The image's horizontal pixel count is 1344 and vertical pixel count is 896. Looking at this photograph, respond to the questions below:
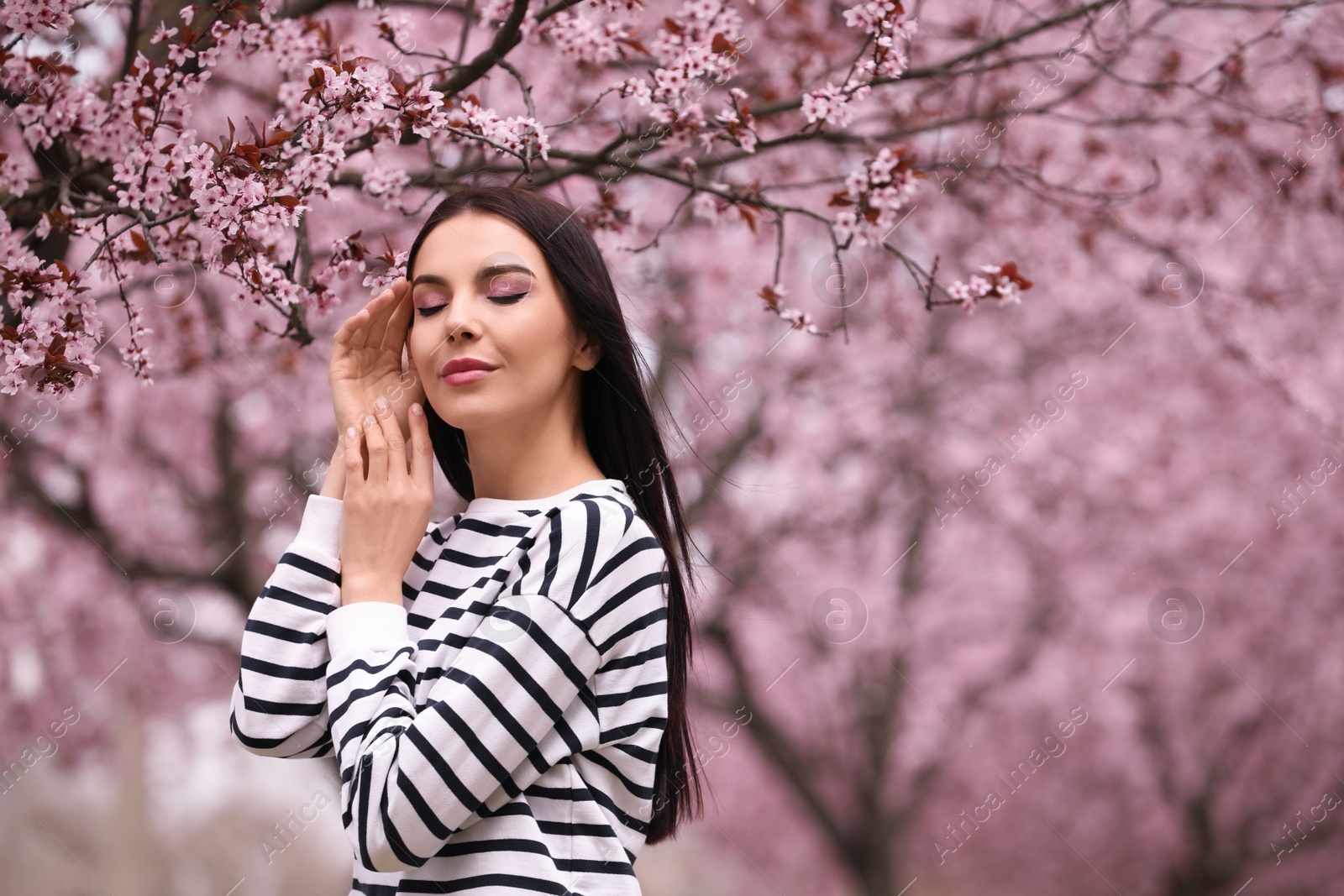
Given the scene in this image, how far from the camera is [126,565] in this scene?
191 inches

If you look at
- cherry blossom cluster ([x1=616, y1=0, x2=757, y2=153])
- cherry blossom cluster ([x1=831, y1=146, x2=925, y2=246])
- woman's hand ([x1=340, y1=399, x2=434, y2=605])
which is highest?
cherry blossom cluster ([x1=616, y1=0, x2=757, y2=153])

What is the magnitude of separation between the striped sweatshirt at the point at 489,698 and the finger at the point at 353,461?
4 cm

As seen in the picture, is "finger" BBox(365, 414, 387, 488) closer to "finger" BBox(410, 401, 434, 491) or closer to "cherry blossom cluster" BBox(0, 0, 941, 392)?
"finger" BBox(410, 401, 434, 491)

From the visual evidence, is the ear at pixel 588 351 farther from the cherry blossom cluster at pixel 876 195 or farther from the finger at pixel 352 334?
the cherry blossom cluster at pixel 876 195

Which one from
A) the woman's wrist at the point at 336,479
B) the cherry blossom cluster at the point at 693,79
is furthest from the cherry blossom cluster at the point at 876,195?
the woman's wrist at the point at 336,479

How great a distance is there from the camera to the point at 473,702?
1398mm

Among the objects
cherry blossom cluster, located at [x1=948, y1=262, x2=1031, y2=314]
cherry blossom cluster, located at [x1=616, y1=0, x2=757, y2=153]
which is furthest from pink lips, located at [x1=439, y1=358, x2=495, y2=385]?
cherry blossom cluster, located at [x1=948, y1=262, x2=1031, y2=314]

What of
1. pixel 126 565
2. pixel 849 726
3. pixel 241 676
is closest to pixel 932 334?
pixel 849 726

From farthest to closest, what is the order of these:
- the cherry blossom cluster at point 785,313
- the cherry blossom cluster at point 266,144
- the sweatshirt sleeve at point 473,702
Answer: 1. the cherry blossom cluster at point 785,313
2. the cherry blossom cluster at point 266,144
3. the sweatshirt sleeve at point 473,702

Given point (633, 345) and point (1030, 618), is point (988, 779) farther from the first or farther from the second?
point (633, 345)

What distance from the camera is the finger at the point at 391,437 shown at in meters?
1.69

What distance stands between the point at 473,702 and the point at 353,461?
488 mm

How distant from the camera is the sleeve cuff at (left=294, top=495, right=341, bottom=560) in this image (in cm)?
164

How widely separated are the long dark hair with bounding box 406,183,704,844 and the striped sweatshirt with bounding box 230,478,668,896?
15 centimetres
